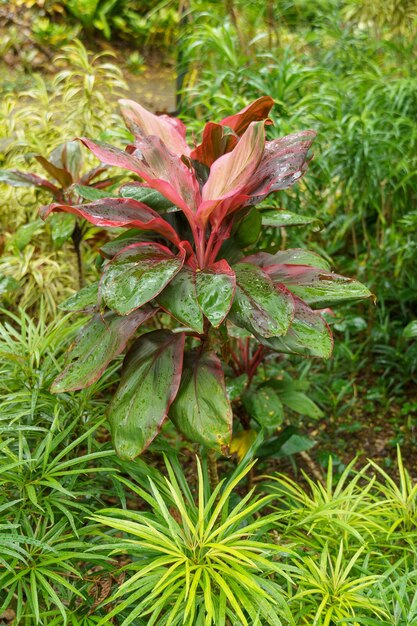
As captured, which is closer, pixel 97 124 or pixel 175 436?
pixel 175 436

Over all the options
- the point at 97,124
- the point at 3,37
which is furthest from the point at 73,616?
the point at 3,37

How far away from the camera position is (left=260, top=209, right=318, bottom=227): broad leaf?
1949mm

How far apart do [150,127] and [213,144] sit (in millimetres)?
212

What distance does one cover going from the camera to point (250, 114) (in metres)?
1.86

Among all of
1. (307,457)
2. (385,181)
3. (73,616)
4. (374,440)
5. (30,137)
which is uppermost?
(30,137)

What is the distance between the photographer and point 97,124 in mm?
3670

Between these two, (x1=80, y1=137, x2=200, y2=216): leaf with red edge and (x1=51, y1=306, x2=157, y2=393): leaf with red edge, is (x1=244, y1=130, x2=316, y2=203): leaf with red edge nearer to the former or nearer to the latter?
(x1=80, y1=137, x2=200, y2=216): leaf with red edge

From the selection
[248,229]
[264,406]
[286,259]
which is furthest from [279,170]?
[264,406]

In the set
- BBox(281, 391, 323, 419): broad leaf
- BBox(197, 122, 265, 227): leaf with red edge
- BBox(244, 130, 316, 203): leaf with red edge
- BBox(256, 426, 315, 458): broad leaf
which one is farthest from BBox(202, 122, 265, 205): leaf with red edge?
BBox(256, 426, 315, 458): broad leaf

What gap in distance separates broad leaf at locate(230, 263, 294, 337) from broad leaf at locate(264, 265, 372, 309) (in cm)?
13

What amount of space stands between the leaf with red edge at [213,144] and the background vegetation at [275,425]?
0.74 meters

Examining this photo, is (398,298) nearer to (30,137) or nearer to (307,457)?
(307,457)

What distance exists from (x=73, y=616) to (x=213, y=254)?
0.99 m

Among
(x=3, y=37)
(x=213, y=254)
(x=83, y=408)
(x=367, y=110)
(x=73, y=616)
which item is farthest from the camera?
(x=3, y=37)
